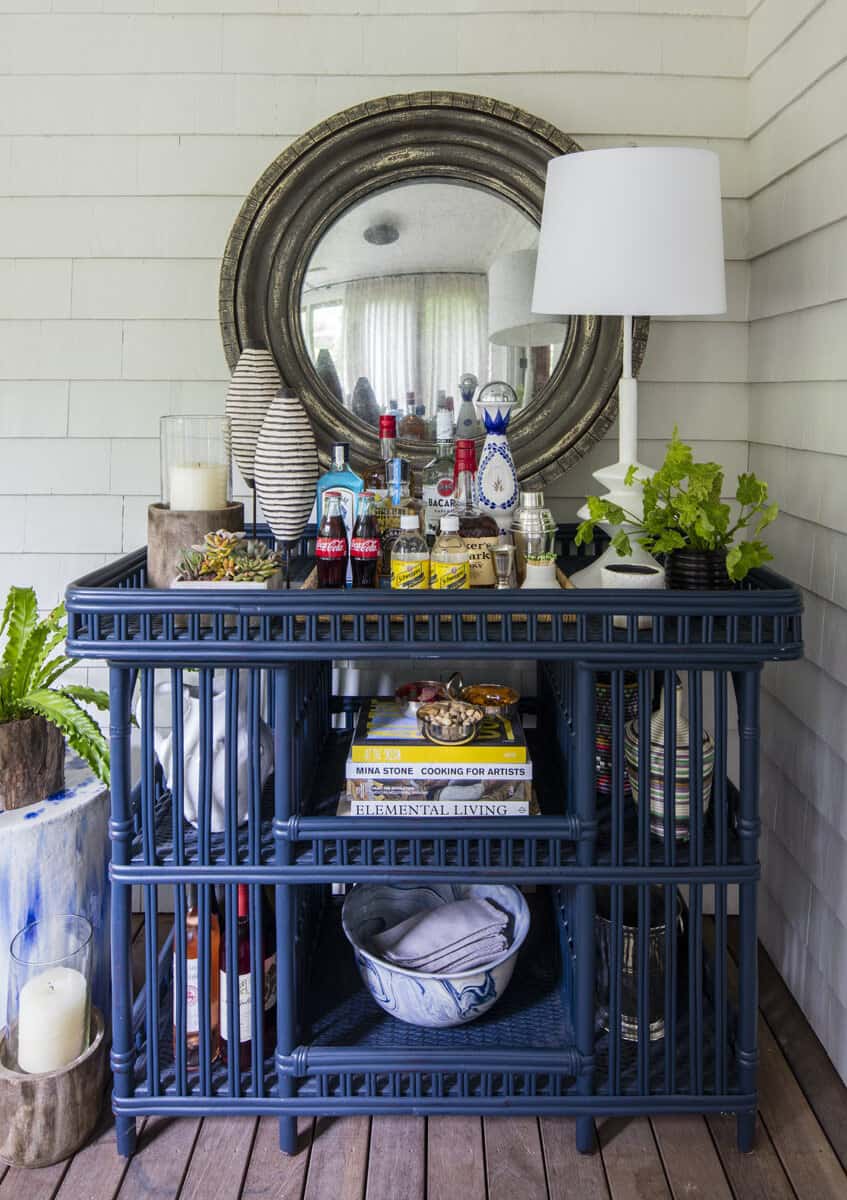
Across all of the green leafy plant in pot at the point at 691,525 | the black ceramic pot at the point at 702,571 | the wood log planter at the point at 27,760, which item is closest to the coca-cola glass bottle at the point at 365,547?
the green leafy plant in pot at the point at 691,525

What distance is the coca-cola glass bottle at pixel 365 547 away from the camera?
1747mm

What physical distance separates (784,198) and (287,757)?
1.52m

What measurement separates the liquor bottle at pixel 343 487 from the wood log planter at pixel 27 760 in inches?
27.1

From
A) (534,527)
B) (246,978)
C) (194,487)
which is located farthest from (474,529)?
(246,978)

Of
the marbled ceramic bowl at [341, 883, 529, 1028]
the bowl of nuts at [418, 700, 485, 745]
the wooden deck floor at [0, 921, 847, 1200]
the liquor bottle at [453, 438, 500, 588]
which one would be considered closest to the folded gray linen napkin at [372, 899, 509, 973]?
the marbled ceramic bowl at [341, 883, 529, 1028]

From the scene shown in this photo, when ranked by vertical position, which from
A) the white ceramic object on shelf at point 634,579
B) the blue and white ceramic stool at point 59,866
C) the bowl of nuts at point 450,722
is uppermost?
the white ceramic object on shelf at point 634,579

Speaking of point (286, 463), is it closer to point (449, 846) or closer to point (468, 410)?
point (468, 410)

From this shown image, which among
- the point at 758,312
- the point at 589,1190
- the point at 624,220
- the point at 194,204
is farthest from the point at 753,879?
the point at 194,204

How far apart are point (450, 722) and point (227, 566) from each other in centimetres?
45

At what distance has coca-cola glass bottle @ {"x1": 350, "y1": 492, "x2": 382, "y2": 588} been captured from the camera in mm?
1747

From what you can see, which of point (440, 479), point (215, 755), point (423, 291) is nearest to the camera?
point (215, 755)

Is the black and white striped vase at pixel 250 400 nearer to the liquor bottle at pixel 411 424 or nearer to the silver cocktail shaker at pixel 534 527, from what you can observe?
the liquor bottle at pixel 411 424

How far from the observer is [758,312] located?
7.72 ft

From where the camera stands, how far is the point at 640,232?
1.84 meters
